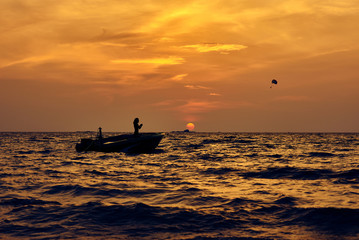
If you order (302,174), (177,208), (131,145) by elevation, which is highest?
(131,145)

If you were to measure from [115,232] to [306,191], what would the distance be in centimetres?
900

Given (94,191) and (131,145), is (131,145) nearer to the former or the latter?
(131,145)

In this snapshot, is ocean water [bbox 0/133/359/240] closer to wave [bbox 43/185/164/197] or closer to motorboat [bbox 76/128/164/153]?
wave [bbox 43/185/164/197]

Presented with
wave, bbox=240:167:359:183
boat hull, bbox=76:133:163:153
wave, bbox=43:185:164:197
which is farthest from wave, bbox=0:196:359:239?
boat hull, bbox=76:133:163:153

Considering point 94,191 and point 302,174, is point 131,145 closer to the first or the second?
point 302,174

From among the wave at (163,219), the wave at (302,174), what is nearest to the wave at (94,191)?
the wave at (163,219)

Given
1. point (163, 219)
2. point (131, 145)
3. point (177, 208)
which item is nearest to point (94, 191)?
point (177, 208)

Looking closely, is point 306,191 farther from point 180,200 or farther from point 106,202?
point 106,202

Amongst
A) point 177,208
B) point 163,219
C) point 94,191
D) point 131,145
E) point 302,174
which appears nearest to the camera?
point 163,219

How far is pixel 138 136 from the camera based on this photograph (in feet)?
125

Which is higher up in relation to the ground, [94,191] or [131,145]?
[131,145]

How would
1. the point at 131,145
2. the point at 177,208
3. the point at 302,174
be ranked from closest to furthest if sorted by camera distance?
1. the point at 177,208
2. the point at 302,174
3. the point at 131,145

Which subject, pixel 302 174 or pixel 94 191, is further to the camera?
pixel 302 174

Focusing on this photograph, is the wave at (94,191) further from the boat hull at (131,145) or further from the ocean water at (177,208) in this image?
the boat hull at (131,145)
